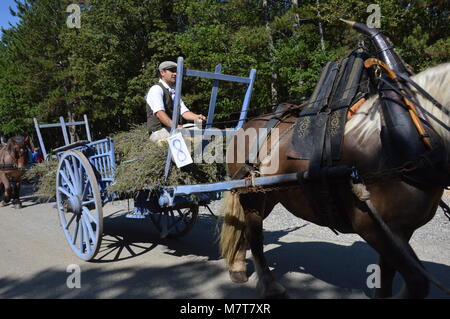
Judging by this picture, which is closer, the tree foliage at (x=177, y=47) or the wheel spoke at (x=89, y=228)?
the wheel spoke at (x=89, y=228)

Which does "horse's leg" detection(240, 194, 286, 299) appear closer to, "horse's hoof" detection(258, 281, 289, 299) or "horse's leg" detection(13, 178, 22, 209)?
"horse's hoof" detection(258, 281, 289, 299)

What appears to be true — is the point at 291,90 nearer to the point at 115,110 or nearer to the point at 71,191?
the point at 71,191

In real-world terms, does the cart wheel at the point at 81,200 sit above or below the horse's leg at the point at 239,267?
above

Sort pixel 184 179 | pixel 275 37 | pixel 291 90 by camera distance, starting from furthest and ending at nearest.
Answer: pixel 275 37
pixel 291 90
pixel 184 179

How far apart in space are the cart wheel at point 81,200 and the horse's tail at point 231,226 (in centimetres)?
147

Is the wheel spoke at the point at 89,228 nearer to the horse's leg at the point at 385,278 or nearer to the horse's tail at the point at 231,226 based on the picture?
the horse's tail at the point at 231,226

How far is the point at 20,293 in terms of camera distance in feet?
12.4

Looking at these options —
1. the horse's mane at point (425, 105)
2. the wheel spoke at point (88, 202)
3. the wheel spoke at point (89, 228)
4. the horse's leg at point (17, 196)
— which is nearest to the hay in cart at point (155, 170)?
the wheel spoke at point (88, 202)

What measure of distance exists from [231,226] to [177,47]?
16.3 metres

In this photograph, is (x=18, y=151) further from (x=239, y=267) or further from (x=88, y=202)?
(x=239, y=267)

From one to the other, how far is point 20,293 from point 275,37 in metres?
13.5

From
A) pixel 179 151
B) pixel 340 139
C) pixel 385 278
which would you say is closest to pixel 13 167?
pixel 179 151

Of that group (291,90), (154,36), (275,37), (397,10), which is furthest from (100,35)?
(397,10)

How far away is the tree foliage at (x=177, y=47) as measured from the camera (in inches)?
467
